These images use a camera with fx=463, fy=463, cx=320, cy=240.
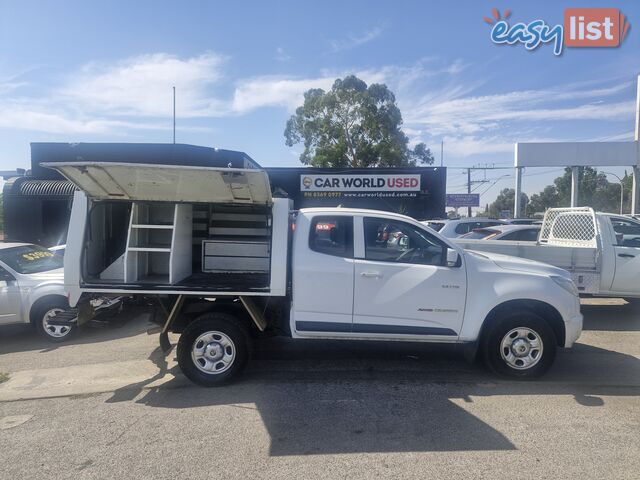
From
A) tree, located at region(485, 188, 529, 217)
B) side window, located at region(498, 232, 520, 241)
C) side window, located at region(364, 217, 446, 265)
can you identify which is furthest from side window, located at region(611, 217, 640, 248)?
tree, located at region(485, 188, 529, 217)

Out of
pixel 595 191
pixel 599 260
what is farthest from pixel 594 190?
pixel 599 260

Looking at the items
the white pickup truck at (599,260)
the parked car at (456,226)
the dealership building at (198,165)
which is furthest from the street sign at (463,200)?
the white pickup truck at (599,260)

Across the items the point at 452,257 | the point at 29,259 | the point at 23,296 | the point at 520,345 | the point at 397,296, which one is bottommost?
the point at 520,345

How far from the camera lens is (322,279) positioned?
5.06 meters

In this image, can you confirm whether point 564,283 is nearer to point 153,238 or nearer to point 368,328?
point 368,328

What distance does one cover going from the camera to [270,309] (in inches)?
216

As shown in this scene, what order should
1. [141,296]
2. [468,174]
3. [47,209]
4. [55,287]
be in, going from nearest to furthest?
1. [141,296]
2. [55,287]
3. [47,209]
4. [468,174]

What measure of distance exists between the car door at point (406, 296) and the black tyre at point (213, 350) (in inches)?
51.0

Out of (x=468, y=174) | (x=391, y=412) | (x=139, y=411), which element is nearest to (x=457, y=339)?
(x=391, y=412)

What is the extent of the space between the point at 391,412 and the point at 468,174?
61163 mm

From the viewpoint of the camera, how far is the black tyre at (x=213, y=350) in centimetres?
509

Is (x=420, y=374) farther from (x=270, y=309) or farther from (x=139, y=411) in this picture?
(x=139, y=411)

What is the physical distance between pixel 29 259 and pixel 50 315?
136 centimetres

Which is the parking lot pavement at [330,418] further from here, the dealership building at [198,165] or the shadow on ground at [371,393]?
the dealership building at [198,165]
